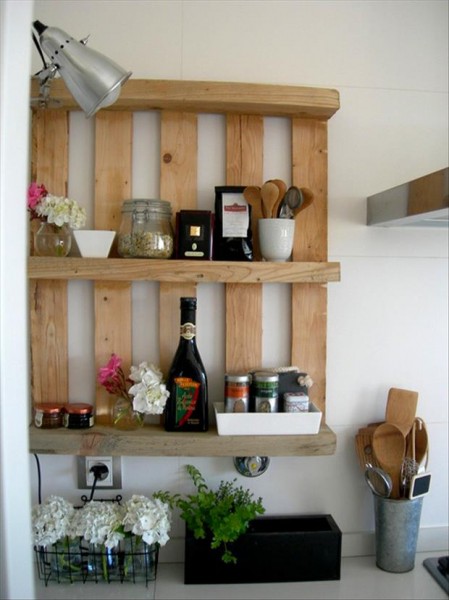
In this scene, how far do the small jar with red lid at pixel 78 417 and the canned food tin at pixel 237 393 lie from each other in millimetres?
317

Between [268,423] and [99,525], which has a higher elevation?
[268,423]

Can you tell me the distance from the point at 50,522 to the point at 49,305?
48 centimetres

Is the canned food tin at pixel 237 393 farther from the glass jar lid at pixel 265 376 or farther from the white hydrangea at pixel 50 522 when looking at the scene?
the white hydrangea at pixel 50 522

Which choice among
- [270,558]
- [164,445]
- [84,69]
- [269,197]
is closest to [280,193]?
[269,197]

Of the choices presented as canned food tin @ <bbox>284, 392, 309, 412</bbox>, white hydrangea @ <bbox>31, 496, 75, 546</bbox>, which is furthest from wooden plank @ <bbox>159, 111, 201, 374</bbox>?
white hydrangea @ <bbox>31, 496, 75, 546</bbox>

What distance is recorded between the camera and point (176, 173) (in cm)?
136

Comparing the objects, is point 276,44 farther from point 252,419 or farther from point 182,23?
point 252,419

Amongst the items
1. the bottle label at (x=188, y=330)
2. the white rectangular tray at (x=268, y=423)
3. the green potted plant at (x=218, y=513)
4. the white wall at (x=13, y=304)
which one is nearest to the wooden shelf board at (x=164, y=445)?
the white rectangular tray at (x=268, y=423)

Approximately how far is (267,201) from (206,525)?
732mm

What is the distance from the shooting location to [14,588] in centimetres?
30

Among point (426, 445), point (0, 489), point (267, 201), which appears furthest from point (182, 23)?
point (0, 489)

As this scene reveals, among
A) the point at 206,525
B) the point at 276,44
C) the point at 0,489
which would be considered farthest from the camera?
the point at 276,44

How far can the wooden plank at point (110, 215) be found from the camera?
4.46 ft

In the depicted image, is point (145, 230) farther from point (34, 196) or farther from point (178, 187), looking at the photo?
point (34, 196)
